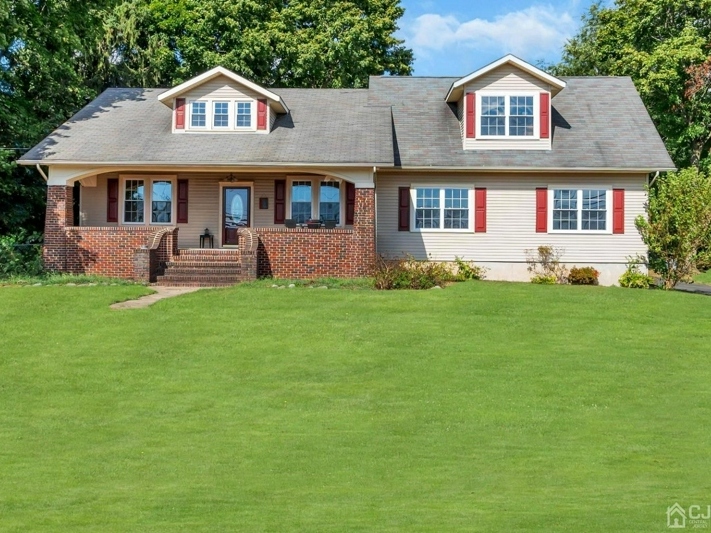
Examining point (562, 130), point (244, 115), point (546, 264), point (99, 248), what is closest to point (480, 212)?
point (546, 264)

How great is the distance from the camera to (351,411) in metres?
13.4

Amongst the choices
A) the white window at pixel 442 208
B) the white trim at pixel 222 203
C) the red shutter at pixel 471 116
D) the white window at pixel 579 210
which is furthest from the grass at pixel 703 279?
the white trim at pixel 222 203

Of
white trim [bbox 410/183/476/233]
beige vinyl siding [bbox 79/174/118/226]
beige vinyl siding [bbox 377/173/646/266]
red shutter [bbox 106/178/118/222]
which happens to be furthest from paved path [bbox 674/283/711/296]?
beige vinyl siding [bbox 79/174/118/226]

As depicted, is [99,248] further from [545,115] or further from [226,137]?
[545,115]

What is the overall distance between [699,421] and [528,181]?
51.1 feet

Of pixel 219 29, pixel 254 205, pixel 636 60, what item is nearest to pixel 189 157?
pixel 254 205

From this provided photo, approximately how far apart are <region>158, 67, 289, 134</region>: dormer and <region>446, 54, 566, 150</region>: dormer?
5.62 meters

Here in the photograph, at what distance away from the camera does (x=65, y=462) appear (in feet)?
36.2

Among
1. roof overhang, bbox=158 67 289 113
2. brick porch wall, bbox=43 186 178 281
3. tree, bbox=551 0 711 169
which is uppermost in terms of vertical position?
tree, bbox=551 0 711 169

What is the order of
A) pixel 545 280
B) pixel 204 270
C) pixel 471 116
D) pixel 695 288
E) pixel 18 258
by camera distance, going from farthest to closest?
pixel 471 116 → pixel 695 288 → pixel 545 280 → pixel 18 258 → pixel 204 270

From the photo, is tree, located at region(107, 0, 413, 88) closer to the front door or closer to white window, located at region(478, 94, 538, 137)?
the front door

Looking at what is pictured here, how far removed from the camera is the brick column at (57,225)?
84.6 ft

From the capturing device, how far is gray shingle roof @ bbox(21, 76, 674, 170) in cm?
2666

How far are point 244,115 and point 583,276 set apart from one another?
1081 centimetres
